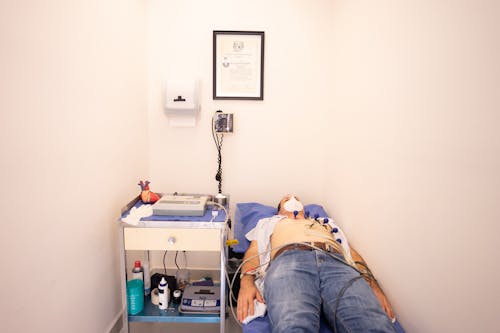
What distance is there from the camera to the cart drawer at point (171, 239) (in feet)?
4.76

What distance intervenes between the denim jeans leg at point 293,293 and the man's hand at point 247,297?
0.28 ft

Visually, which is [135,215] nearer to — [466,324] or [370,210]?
[370,210]

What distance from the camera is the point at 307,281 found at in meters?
1.27

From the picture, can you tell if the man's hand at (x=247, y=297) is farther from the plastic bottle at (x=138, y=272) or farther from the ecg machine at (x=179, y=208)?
the plastic bottle at (x=138, y=272)

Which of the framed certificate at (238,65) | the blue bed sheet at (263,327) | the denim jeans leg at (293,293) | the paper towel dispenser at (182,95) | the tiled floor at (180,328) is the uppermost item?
the framed certificate at (238,65)

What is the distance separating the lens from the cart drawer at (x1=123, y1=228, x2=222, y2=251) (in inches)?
57.1

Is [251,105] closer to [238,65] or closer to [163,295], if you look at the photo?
[238,65]

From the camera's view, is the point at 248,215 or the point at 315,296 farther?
the point at 248,215

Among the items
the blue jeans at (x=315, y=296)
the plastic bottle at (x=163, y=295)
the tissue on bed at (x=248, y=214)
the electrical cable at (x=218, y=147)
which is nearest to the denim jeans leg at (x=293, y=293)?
the blue jeans at (x=315, y=296)

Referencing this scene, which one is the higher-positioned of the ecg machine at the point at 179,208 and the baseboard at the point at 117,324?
the ecg machine at the point at 179,208

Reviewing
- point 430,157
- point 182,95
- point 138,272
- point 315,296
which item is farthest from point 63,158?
point 430,157

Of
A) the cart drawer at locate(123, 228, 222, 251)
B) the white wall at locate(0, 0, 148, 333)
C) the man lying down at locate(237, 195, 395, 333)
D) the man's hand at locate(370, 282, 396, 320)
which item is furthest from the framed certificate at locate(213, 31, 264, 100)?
the man's hand at locate(370, 282, 396, 320)

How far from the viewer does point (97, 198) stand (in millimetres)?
1427

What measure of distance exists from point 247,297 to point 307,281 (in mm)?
287
